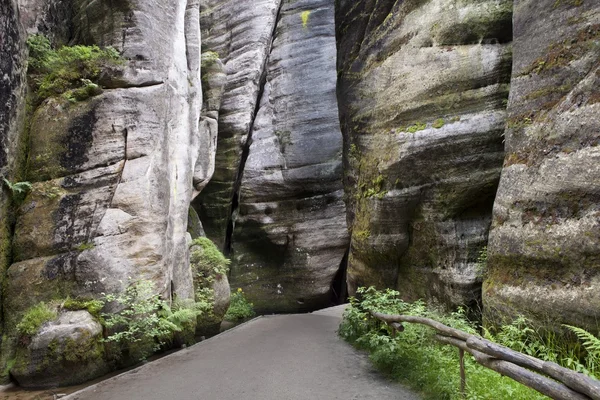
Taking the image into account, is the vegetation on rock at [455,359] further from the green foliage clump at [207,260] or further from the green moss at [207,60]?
the green moss at [207,60]

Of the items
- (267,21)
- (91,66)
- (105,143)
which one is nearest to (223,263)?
(105,143)

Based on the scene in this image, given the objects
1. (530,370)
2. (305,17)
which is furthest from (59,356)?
(305,17)

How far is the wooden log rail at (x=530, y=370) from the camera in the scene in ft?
9.05

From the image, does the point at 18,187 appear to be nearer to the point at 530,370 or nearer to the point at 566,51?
the point at 530,370

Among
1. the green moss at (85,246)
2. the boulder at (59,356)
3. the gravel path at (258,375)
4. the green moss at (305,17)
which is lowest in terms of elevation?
the gravel path at (258,375)

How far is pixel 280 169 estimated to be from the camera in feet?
52.4

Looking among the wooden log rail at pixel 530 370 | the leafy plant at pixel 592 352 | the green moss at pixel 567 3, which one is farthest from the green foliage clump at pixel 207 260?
the green moss at pixel 567 3

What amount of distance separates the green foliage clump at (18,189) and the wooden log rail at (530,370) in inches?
303

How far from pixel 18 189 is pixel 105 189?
150 cm

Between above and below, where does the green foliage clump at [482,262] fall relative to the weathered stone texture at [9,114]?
below

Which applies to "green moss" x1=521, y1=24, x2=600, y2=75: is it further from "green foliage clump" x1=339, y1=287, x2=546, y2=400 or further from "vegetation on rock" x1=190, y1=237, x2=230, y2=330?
"vegetation on rock" x1=190, y1=237, x2=230, y2=330

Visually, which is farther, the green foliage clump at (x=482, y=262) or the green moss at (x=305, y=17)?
the green moss at (x=305, y=17)

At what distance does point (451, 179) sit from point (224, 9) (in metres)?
13.6

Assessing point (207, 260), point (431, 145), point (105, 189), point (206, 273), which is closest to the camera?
point (105, 189)
